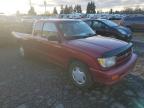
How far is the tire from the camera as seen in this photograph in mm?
4562

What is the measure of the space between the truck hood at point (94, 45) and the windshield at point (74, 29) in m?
0.40

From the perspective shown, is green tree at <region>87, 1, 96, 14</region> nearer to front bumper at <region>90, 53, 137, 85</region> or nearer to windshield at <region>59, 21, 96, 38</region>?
windshield at <region>59, 21, 96, 38</region>

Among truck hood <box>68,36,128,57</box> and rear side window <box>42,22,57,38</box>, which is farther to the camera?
rear side window <box>42,22,57,38</box>

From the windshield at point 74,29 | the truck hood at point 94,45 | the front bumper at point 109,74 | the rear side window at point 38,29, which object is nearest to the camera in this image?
the front bumper at point 109,74

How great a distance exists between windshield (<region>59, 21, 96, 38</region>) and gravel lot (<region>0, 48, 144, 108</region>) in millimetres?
1343

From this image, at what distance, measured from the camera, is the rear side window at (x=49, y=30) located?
565cm

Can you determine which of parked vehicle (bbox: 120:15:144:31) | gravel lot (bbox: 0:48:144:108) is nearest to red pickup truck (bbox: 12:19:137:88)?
gravel lot (bbox: 0:48:144:108)

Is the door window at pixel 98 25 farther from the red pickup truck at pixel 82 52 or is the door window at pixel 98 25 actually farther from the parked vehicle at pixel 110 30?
the red pickup truck at pixel 82 52

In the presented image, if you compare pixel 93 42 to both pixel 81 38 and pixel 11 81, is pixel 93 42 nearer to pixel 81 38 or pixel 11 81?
pixel 81 38

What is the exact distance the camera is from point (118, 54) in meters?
4.40

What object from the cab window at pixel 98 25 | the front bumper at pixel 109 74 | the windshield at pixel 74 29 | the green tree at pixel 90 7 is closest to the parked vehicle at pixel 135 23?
the cab window at pixel 98 25

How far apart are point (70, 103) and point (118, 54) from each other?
1582 mm

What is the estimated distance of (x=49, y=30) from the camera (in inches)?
233

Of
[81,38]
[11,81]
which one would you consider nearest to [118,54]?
[81,38]
